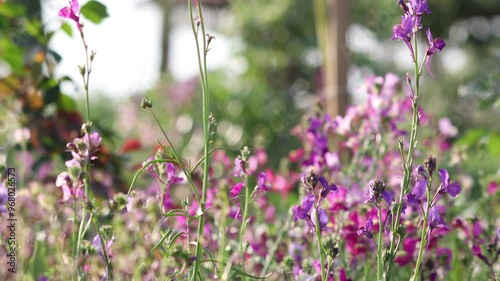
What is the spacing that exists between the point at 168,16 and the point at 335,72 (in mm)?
10167

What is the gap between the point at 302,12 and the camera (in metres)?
7.23

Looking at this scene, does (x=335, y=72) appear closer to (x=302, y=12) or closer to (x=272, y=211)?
(x=272, y=211)

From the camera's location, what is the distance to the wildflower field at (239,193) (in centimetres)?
115

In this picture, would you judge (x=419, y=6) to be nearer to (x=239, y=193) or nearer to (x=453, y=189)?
(x=453, y=189)

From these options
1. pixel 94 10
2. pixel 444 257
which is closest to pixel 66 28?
pixel 94 10

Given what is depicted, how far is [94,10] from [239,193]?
27.3 inches

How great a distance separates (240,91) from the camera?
6023 mm

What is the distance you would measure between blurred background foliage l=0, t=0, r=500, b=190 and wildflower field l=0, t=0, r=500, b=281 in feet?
0.05

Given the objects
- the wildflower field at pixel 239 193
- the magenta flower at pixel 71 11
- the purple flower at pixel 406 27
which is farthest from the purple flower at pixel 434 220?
the magenta flower at pixel 71 11

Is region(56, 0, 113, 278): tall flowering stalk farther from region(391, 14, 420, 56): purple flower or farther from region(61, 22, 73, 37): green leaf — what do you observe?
region(61, 22, 73, 37): green leaf

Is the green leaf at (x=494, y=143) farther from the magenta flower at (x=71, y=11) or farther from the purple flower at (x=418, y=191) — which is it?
the magenta flower at (x=71, y=11)

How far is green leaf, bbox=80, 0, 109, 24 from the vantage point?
7.06ft

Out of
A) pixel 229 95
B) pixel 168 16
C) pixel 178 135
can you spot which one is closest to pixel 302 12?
pixel 229 95

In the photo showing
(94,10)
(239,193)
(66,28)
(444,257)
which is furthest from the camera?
(66,28)
